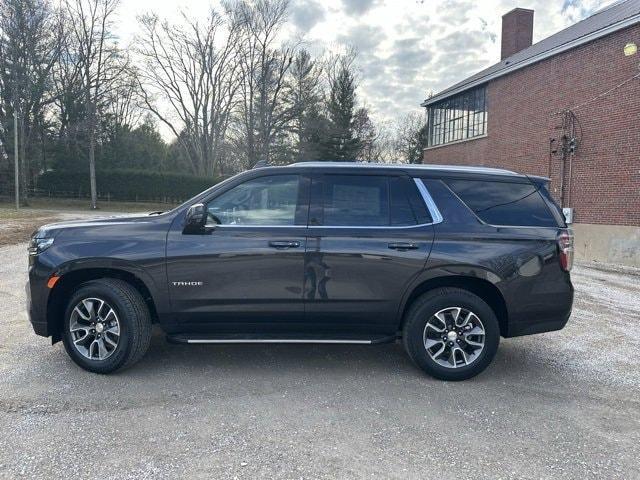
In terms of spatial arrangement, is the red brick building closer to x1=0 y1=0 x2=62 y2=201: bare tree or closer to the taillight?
the taillight

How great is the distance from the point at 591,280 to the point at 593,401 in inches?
289

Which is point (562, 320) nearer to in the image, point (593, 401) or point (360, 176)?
point (593, 401)

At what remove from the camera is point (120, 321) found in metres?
3.89

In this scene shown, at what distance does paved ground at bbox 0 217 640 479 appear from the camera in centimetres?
274

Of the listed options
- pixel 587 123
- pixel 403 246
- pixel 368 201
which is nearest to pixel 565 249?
pixel 403 246

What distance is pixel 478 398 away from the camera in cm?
370

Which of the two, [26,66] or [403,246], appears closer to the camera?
[403,246]

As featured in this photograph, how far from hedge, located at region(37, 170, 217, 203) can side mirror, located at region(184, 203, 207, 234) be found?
36.9 metres

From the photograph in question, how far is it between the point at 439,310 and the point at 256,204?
1845 mm

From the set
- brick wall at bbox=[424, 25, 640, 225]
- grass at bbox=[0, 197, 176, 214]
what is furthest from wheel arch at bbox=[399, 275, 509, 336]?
grass at bbox=[0, 197, 176, 214]

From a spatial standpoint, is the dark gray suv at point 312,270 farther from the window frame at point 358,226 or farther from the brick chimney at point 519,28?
the brick chimney at point 519,28

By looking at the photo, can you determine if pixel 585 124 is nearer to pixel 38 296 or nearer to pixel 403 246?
pixel 403 246

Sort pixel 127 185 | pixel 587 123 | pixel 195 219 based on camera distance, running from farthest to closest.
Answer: pixel 127 185
pixel 587 123
pixel 195 219

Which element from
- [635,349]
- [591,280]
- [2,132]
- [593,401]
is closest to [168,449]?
[593,401]
